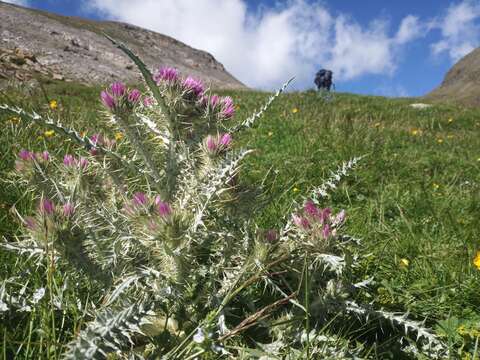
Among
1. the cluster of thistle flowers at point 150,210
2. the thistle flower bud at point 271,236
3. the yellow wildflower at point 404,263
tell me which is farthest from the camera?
the yellow wildflower at point 404,263

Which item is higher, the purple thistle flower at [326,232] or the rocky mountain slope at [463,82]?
the rocky mountain slope at [463,82]

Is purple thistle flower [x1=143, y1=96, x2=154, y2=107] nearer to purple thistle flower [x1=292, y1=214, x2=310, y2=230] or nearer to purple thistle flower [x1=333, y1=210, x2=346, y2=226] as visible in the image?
purple thistle flower [x1=292, y1=214, x2=310, y2=230]

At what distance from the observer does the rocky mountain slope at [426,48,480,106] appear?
190ft

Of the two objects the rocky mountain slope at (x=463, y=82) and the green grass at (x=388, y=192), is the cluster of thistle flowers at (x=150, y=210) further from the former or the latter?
the rocky mountain slope at (x=463, y=82)

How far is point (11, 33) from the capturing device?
93.6 feet

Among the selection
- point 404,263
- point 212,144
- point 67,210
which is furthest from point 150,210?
point 404,263

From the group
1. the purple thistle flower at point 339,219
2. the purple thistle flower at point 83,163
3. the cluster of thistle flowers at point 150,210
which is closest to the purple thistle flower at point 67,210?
the cluster of thistle flowers at point 150,210

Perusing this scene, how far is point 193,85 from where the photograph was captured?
6.23 feet

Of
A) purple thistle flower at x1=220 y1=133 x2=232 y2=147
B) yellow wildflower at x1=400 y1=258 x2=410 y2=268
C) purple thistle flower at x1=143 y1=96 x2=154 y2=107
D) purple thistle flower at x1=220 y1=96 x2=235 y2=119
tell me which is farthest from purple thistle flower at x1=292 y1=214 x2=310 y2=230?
yellow wildflower at x1=400 y1=258 x2=410 y2=268

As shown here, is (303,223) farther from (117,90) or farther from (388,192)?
(388,192)

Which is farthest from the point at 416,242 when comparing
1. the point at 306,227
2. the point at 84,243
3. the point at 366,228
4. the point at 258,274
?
the point at 84,243

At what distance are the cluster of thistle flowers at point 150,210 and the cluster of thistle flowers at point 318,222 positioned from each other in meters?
0.55

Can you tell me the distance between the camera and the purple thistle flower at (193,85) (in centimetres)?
187

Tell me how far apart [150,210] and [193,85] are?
60 cm
